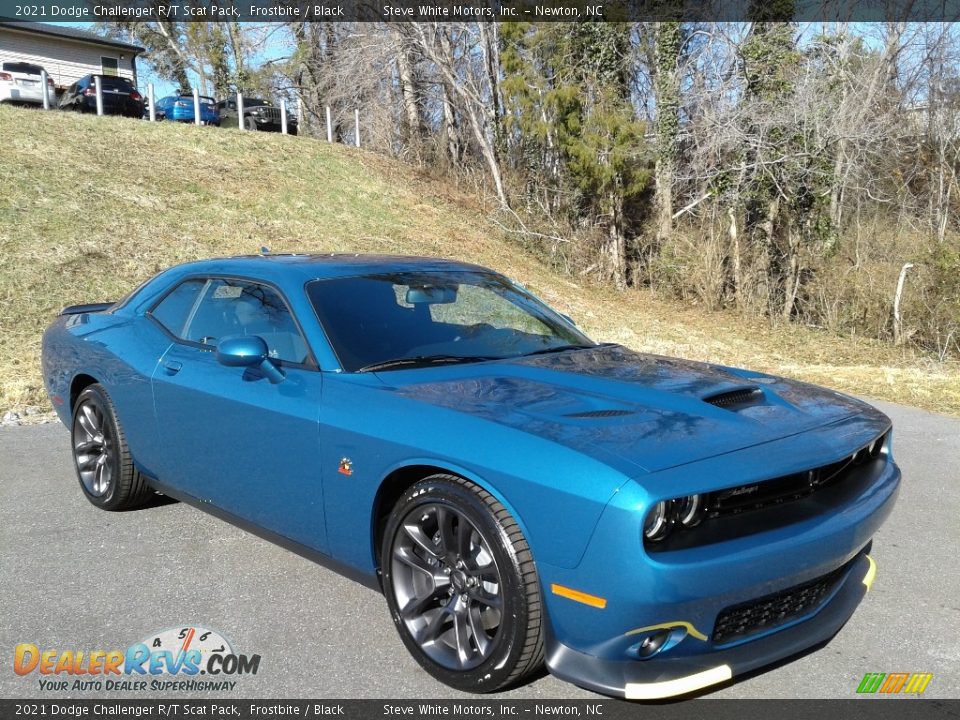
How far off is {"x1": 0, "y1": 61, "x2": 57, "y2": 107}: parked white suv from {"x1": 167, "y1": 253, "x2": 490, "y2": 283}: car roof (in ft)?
73.9

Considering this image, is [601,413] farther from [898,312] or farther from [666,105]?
[666,105]

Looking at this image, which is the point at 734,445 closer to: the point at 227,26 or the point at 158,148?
the point at 158,148

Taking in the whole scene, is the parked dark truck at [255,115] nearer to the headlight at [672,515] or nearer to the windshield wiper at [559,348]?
the windshield wiper at [559,348]

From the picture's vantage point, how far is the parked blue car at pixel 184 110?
88.0ft

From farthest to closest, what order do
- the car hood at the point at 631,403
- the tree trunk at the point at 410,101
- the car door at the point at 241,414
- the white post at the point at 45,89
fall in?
the tree trunk at the point at 410,101 → the white post at the point at 45,89 → the car door at the point at 241,414 → the car hood at the point at 631,403

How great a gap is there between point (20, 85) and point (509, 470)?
2566 centimetres

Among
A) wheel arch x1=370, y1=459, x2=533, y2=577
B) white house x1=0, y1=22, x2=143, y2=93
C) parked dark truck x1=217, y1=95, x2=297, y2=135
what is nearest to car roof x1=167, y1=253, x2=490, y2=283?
wheel arch x1=370, y1=459, x2=533, y2=577

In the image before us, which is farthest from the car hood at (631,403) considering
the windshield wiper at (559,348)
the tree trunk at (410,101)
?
the tree trunk at (410,101)

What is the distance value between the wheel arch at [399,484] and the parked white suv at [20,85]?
24.8 meters

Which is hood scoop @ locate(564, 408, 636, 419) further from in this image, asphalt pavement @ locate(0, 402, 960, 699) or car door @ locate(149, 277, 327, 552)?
car door @ locate(149, 277, 327, 552)

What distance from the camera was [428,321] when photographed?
4121mm

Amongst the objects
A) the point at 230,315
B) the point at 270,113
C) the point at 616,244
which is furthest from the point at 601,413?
the point at 270,113

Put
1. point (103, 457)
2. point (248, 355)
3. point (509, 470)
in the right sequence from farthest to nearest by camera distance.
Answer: point (103, 457)
point (248, 355)
point (509, 470)

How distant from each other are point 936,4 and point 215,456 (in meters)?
21.1
